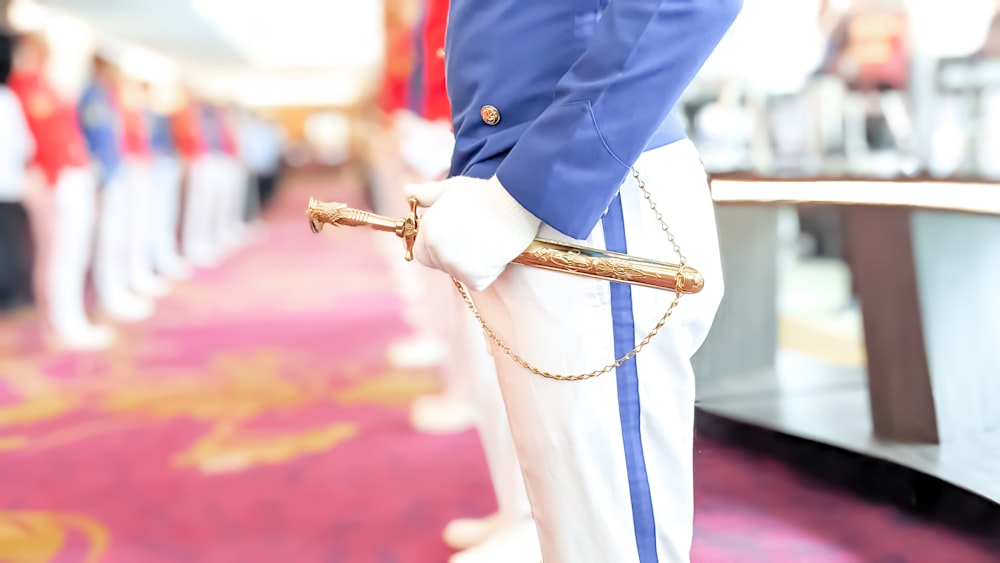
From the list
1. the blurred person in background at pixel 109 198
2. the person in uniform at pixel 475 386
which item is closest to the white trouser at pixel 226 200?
the blurred person in background at pixel 109 198

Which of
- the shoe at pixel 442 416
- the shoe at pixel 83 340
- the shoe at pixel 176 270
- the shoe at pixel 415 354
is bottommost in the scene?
the shoe at pixel 442 416

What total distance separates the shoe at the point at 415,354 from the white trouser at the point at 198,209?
3942 millimetres

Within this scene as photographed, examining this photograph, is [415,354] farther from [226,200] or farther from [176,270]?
[226,200]

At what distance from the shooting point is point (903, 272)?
1.65 metres

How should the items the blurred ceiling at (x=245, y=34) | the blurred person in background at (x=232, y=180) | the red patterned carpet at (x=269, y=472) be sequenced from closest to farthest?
the red patterned carpet at (x=269, y=472), the blurred person in background at (x=232, y=180), the blurred ceiling at (x=245, y=34)

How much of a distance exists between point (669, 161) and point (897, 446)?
1.11 metres

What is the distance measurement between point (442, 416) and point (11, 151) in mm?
3496

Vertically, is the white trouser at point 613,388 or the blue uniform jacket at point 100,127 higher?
the blue uniform jacket at point 100,127

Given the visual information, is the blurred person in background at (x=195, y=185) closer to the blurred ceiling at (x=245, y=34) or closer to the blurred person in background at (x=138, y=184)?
the blurred person in background at (x=138, y=184)

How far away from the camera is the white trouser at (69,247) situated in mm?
3633

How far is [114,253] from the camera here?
4.79 m

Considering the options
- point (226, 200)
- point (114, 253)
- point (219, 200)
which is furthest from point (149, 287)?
point (226, 200)

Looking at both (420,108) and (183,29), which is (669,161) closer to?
(420,108)

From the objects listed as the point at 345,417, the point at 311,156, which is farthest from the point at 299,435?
the point at 311,156
